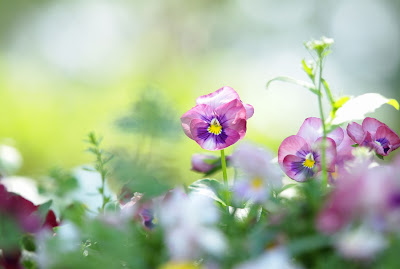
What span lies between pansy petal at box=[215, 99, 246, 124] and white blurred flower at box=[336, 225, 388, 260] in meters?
0.26

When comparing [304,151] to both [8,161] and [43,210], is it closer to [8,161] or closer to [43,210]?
[43,210]

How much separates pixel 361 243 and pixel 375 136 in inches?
10.4

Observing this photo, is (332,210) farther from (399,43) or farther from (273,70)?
(399,43)

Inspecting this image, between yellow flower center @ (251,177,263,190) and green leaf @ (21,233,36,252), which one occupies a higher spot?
yellow flower center @ (251,177,263,190)

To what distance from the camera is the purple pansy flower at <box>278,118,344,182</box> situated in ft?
1.63

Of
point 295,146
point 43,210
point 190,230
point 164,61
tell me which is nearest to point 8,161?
point 43,210

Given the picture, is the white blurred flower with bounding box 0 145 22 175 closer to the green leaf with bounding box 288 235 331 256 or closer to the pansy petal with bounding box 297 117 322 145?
the pansy petal with bounding box 297 117 322 145

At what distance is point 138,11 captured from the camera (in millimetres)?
5066

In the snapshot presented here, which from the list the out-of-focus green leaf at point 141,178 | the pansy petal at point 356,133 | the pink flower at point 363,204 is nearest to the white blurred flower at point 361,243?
the pink flower at point 363,204

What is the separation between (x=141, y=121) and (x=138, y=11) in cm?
479

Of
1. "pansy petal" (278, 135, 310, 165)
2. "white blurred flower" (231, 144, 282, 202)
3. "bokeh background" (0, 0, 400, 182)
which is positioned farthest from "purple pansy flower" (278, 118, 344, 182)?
"bokeh background" (0, 0, 400, 182)

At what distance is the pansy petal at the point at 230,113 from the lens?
53 cm

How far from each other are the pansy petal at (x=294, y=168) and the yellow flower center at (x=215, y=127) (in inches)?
2.7

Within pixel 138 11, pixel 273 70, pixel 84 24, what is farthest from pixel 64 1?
pixel 273 70
